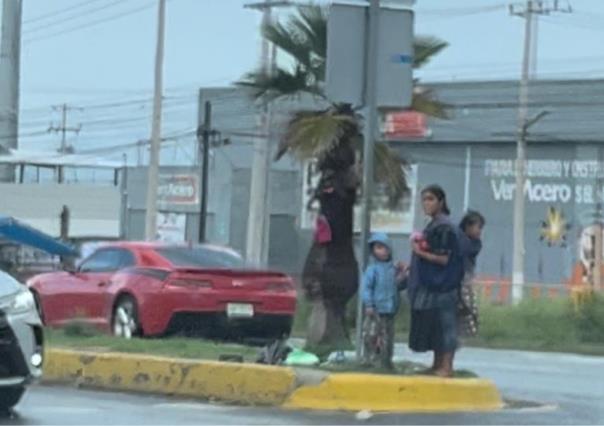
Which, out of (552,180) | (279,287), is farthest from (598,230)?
(279,287)

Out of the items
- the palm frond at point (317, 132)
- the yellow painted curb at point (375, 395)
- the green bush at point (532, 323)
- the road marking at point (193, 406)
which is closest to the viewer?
the yellow painted curb at point (375, 395)

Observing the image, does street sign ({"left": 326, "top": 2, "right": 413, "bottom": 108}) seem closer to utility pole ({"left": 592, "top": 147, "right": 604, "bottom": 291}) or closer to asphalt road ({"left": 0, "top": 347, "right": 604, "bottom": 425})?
asphalt road ({"left": 0, "top": 347, "right": 604, "bottom": 425})

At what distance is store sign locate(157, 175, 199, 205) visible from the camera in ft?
220

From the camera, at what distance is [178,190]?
222ft

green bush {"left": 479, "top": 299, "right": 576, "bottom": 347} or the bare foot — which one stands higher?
the bare foot

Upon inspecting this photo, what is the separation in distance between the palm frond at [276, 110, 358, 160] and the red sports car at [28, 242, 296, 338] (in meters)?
3.26

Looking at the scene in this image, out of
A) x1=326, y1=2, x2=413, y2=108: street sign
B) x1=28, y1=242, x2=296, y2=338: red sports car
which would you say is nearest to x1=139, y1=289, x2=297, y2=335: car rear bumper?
x1=28, y1=242, x2=296, y2=338: red sports car

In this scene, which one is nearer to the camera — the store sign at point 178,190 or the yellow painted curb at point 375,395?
the yellow painted curb at point 375,395

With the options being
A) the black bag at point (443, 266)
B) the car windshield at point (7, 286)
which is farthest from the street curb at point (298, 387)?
the car windshield at point (7, 286)

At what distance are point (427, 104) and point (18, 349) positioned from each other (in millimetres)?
5714

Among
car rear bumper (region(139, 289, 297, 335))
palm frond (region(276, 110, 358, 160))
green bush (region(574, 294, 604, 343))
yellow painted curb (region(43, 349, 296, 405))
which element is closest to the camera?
yellow painted curb (region(43, 349, 296, 405))

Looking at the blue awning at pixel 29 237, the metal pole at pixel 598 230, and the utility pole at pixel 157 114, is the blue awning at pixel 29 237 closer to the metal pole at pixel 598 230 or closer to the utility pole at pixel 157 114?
the utility pole at pixel 157 114

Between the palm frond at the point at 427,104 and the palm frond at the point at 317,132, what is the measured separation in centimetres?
67

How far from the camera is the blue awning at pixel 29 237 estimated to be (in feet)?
77.6
